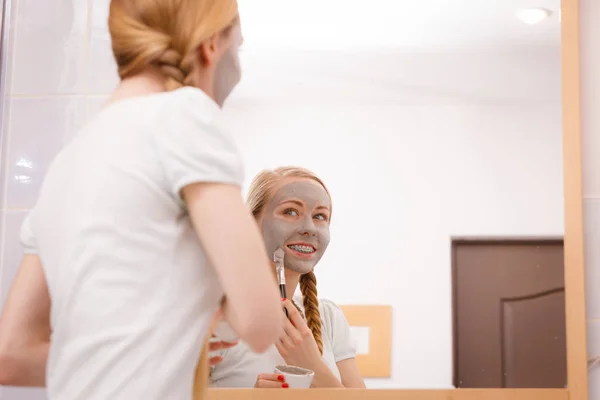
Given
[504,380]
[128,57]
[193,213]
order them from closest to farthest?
1. [193,213]
2. [128,57]
3. [504,380]

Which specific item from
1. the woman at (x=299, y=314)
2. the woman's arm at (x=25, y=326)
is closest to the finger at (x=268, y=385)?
the woman at (x=299, y=314)

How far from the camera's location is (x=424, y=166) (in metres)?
1.32

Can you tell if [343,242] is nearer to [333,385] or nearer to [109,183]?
[333,385]

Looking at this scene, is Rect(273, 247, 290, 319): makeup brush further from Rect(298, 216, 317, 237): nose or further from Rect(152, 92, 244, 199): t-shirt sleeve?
Rect(152, 92, 244, 199): t-shirt sleeve

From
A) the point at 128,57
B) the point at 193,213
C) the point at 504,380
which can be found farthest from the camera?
the point at 504,380

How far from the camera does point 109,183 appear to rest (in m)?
0.70

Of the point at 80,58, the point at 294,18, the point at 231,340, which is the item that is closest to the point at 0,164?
the point at 80,58

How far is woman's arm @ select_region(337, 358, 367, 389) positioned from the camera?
128 centimetres

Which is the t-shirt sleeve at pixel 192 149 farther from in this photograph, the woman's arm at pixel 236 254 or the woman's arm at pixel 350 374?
the woman's arm at pixel 350 374

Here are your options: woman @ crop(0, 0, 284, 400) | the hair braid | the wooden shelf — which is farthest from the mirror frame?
woman @ crop(0, 0, 284, 400)

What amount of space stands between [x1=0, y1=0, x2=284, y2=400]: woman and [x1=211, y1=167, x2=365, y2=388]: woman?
0.53 metres

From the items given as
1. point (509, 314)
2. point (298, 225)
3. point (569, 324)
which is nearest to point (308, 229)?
point (298, 225)

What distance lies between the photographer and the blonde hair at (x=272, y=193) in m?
1.27

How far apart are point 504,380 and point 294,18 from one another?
0.77 m
